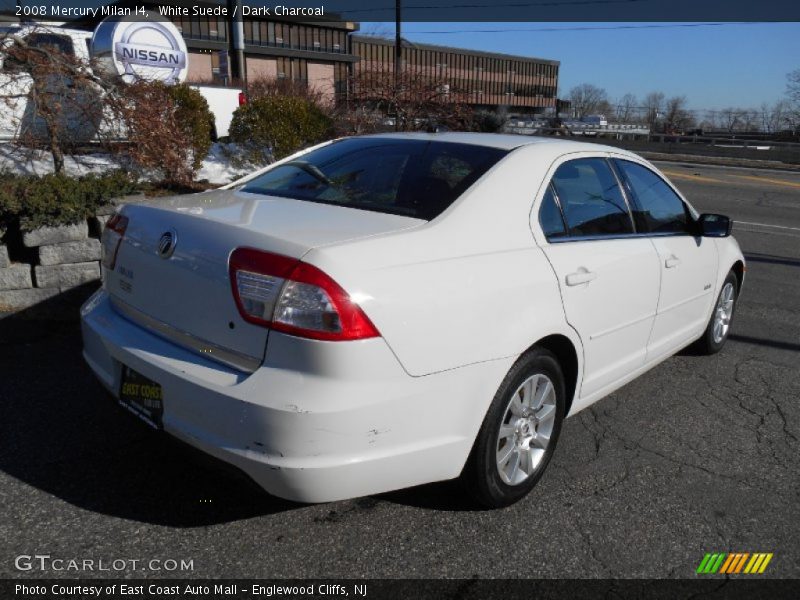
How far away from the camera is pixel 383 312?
2.51m

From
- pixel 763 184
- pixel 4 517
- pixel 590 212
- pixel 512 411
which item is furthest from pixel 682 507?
pixel 763 184

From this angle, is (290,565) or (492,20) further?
(492,20)

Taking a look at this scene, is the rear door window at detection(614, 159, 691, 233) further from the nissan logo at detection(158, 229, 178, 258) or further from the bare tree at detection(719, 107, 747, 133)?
the bare tree at detection(719, 107, 747, 133)

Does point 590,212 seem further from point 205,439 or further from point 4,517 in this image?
point 4,517

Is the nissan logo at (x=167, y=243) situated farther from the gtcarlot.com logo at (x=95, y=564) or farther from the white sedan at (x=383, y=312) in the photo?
the gtcarlot.com logo at (x=95, y=564)

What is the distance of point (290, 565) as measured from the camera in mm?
2713

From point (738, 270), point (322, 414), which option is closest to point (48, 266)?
point (322, 414)

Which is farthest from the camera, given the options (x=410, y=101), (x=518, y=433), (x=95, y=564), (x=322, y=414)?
(x=410, y=101)

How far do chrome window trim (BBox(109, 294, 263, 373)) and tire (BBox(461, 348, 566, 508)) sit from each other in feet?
3.24

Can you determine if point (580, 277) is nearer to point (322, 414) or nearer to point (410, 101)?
point (322, 414)

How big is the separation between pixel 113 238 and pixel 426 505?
1851 mm

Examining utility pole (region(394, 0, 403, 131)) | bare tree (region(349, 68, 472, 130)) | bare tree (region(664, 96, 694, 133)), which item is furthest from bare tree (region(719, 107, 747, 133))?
bare tree (region(349, 68, 472, 130))

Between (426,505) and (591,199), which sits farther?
(591,199)

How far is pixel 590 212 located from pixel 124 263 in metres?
2.27
